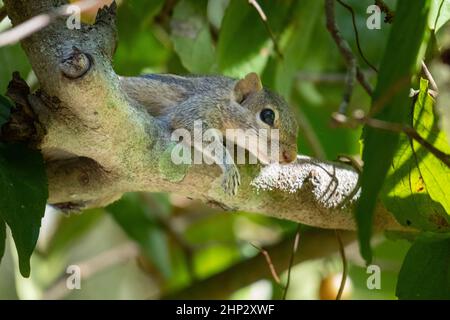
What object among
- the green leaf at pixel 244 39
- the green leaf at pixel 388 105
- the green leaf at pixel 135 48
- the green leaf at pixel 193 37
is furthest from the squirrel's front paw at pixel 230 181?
the green leaf at pixel 135 48

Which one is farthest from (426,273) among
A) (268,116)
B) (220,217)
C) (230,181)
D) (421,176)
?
(220,217)

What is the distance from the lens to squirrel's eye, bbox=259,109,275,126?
231 cm

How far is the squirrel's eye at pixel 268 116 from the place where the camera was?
7.59ft

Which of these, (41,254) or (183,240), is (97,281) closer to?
(41,254)

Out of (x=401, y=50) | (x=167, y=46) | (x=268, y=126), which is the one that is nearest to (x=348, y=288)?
(x=268, y=126)

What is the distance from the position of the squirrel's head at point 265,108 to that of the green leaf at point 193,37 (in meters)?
0.33

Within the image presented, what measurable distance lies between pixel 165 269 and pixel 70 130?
5.97 ft

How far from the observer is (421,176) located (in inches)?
69.1

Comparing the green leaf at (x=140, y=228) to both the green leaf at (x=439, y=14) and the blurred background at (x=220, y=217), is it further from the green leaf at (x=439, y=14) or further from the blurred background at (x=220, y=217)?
the green leaf at (x=439, y=14)

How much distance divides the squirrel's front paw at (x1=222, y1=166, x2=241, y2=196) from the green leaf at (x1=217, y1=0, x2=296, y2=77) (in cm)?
69

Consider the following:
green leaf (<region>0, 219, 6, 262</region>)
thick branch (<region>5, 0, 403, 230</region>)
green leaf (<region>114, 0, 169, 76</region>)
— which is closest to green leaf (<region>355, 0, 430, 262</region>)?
thick branch (<region>5, 0, 403, 230</region>)

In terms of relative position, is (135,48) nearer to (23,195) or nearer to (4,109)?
(4,109)

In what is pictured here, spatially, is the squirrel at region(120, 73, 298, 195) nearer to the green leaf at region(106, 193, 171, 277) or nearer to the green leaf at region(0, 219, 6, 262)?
the green leaf at region(0, 219, 6, 262)

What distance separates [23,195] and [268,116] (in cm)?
84
